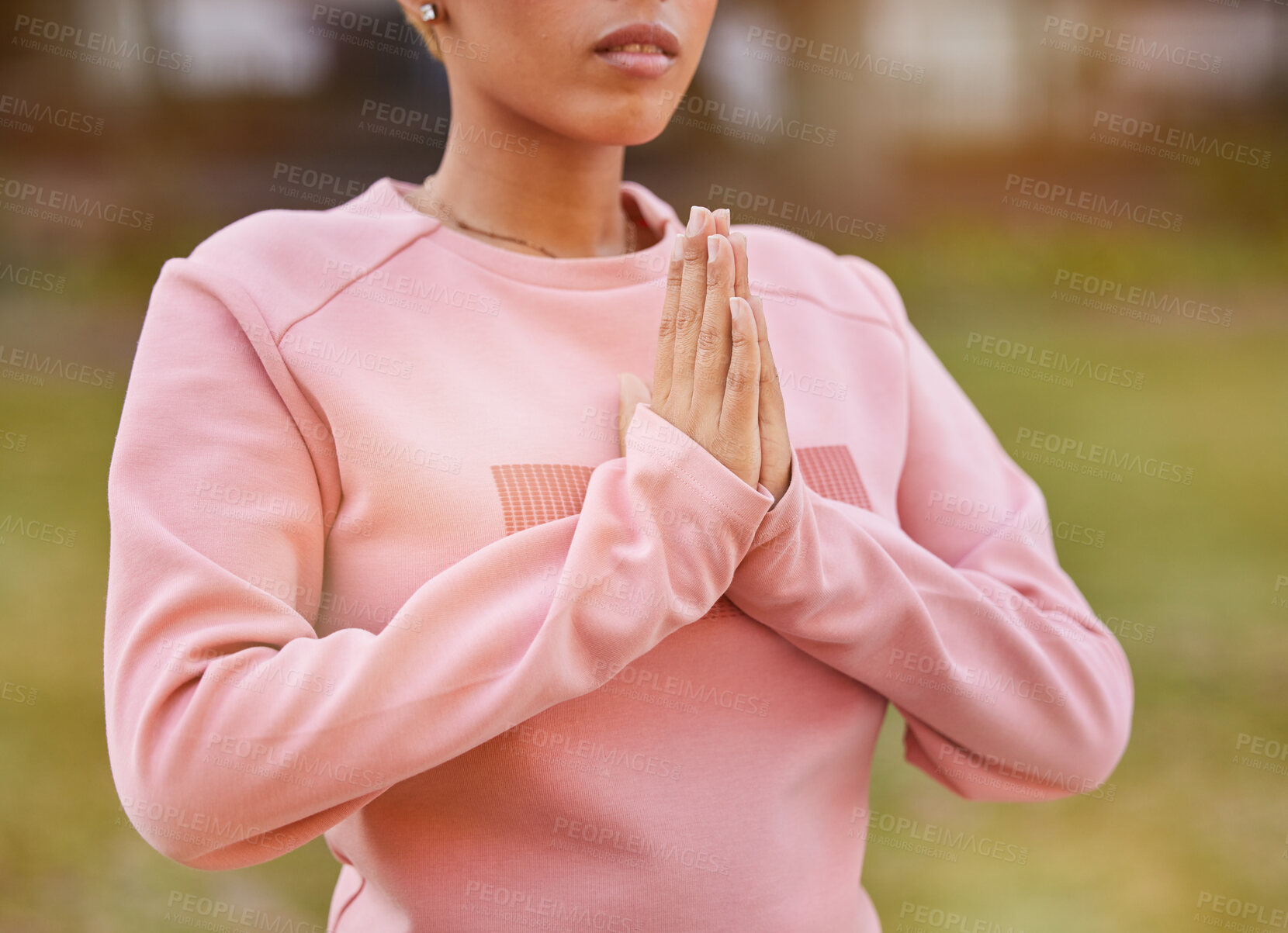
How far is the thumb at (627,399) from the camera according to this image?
0.81m

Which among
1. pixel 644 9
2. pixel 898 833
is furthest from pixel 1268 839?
pixel 644 9

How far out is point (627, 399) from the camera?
2.67ft

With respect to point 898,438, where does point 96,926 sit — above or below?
below

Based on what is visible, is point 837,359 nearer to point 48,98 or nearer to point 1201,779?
point 1201,779

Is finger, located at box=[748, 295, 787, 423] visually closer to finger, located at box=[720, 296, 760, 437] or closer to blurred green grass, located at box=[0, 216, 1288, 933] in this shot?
finger, located at box=[720, 296, 760, 437]

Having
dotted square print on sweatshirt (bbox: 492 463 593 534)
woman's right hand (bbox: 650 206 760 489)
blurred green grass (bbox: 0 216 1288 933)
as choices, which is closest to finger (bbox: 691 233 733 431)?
woman's right hand (bbox: 650 206 760 489)

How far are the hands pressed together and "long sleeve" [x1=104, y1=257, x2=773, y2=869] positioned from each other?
0.7 inches

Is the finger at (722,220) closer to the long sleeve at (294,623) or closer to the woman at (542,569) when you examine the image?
the woman at (542,569)

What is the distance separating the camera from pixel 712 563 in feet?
2.36

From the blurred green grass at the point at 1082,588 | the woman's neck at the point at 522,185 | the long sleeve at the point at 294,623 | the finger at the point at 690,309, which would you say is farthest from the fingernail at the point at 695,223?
the blurred green grass at the point at 1082,588

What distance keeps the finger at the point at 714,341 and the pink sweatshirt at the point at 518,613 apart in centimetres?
3

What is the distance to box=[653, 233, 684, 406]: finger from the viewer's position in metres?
0.75

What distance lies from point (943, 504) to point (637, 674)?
1.09ft

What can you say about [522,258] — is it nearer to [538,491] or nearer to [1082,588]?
[538,491]
